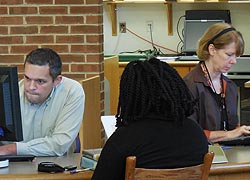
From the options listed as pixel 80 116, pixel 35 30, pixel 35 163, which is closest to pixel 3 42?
pixel 35 30

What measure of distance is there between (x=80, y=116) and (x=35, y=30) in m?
1.44

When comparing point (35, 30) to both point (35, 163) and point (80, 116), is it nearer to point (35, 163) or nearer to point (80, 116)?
point (80, 116)

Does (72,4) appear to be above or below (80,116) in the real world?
above

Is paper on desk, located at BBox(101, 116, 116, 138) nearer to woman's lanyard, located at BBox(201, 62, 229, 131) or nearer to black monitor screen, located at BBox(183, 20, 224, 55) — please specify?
woman's lanyard, located at BBox(201, 62, 229, 131)

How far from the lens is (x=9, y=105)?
2709mm

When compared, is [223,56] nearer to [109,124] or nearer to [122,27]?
[109,124]

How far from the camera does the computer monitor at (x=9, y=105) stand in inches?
105

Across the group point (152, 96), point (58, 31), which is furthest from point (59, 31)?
point (152, 96)

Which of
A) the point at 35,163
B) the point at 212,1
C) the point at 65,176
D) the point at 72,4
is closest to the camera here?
the point at 65,176

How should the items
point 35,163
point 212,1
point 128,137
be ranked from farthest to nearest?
point 212,1 < point 35,163 < point 128,137

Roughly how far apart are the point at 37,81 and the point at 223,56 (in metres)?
1.03

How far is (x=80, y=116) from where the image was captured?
127 inches

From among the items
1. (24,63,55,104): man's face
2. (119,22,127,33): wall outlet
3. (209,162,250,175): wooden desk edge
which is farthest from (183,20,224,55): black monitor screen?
(209,162,250,175): wooden desk edge

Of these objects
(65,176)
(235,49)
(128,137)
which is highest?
(235,49)
